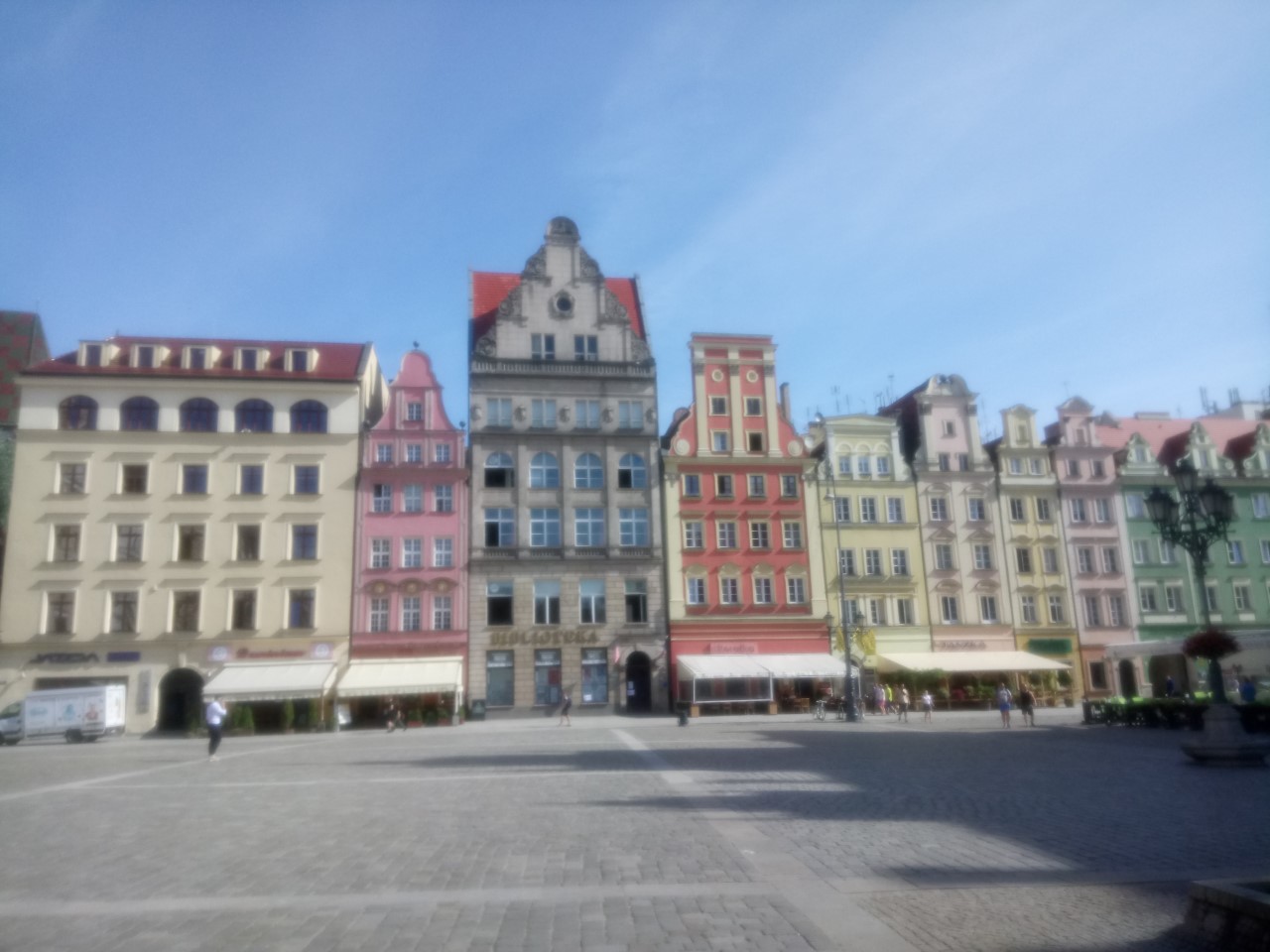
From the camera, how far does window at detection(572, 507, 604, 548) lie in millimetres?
48625

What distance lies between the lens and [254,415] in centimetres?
4653

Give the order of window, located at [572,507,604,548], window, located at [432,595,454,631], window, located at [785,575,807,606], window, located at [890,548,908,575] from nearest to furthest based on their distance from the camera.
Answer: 1. window, located at [432,595,454,631]
2. window, located at [572,507,604,548]
3. window, located at [785,575,807,606]
4. window, located at [890,548,908,575]

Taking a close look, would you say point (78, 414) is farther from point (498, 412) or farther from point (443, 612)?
point (498, 412)

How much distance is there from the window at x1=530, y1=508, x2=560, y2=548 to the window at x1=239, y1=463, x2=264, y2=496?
43.8ft

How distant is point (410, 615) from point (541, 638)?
21.4ft

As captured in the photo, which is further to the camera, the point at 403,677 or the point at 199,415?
the point at 199,415

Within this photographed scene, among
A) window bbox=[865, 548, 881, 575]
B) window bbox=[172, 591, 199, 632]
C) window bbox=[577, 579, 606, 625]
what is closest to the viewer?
window bbox=[172, 591, 199, 632]

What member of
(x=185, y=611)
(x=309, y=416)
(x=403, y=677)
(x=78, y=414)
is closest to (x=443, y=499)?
(x=309, y=416)

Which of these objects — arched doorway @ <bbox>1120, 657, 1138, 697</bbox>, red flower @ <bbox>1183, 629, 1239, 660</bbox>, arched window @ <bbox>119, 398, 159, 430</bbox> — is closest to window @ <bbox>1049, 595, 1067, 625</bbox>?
arched doorway @ <bbox>1120, 657, 1138, 697</bbox>

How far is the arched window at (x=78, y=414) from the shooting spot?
148 ft

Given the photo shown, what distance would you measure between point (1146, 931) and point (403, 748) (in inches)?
949

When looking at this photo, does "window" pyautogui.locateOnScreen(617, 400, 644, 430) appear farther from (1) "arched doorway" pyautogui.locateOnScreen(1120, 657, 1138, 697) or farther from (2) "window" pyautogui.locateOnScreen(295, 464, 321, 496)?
(1) "arched doorway" pyautogui.locateOnScreen(1120, 657, 1138, 697)

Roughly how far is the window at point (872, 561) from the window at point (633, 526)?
1230 centimetres

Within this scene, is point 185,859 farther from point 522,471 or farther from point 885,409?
point 885,409
